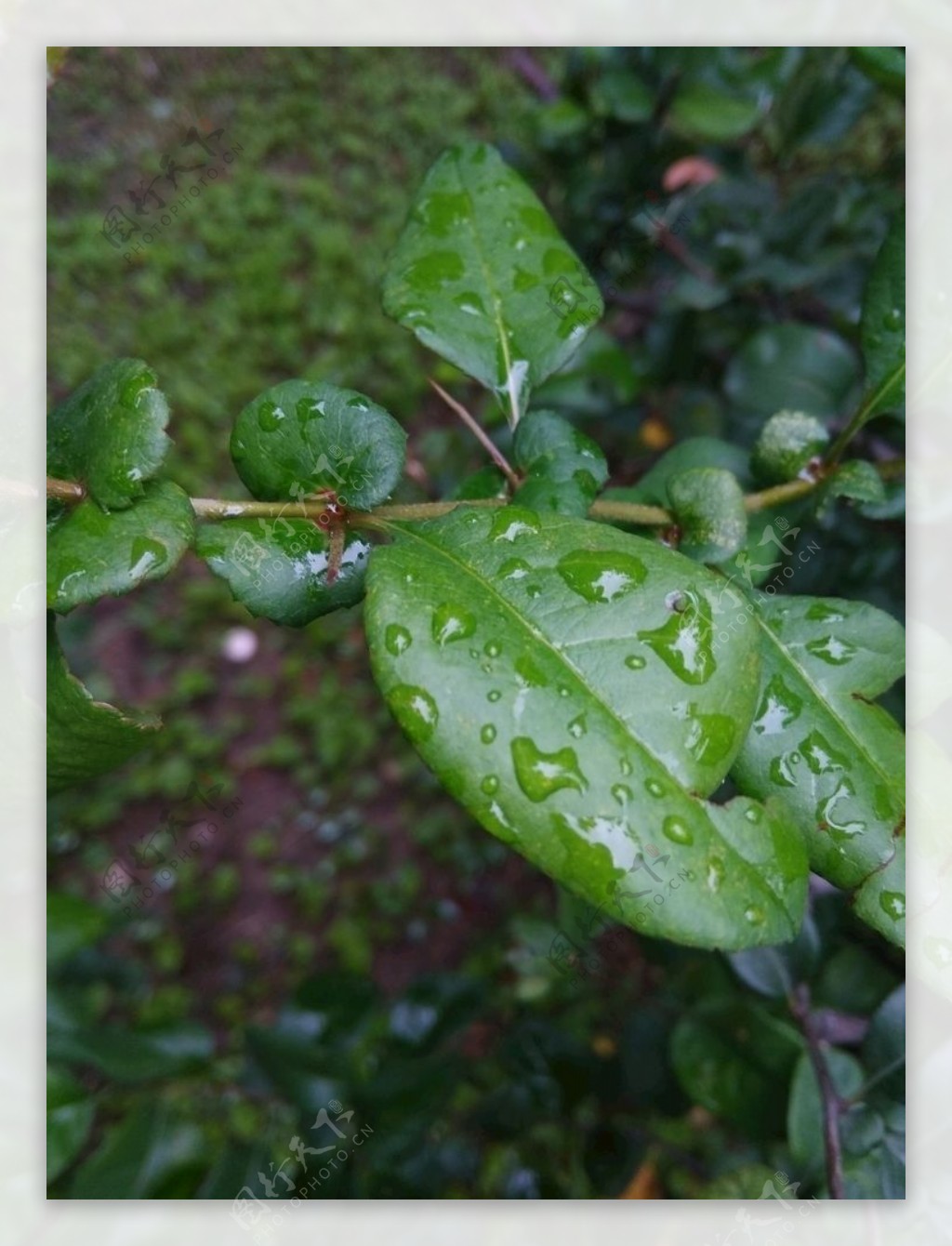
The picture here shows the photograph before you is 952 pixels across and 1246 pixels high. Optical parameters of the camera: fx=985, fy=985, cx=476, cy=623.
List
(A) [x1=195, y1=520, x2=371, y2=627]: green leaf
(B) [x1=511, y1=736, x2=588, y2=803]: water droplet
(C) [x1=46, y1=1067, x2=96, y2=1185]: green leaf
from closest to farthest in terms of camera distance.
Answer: (B) [x1=511, y1=736, x2=588, y2=803]: water droplet, (A) [x1=195, y1=520, x2=371, y2=627]: green leaf, (C) [x1=46, y1=1067, x2=96, y2=1185]: green leaf

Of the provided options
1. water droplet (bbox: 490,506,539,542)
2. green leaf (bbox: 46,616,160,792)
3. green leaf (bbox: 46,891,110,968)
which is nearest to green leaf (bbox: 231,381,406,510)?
water droplet (bbox: 490,506,539,542)

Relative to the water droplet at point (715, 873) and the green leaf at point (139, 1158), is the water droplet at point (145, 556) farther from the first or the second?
the green leaf at point (139, 1158)

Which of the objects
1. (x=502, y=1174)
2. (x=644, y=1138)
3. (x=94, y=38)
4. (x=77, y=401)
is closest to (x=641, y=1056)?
(x=644, y=1138)

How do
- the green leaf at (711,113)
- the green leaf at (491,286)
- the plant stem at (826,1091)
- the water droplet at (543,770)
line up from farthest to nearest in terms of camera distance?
the green leaf at (711,113) < the plant stem at (826,1091) < the green leaf at (491,286) < the water droplet at (543,770)

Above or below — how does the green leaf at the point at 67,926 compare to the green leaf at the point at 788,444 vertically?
below

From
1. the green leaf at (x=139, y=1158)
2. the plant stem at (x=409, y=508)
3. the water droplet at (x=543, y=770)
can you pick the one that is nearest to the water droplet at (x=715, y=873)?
the water droplet at (x=543, y=770)

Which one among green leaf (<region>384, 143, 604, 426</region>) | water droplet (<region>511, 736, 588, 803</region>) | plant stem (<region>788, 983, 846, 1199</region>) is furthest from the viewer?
plant stem (<region>788, 983, 846, 1199</region>)

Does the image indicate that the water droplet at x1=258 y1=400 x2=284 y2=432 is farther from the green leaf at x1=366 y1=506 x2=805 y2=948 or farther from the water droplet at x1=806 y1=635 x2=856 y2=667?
the water droplet at x1=806 y1=635 x2=856 y2=667
